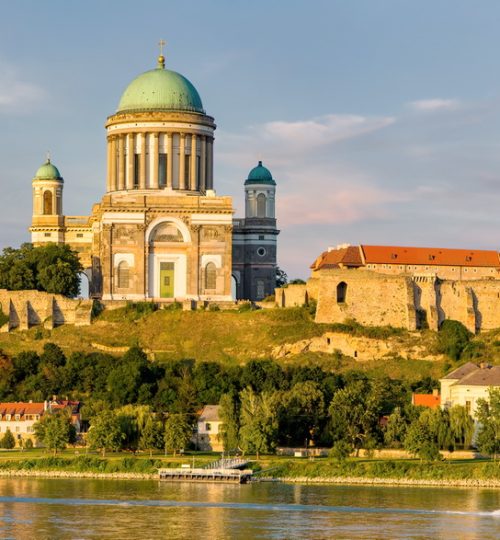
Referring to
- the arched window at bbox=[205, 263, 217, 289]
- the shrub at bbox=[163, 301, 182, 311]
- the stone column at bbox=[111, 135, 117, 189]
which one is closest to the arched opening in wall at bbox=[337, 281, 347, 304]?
the arched window at bbox=[205, 263, 217, 289]

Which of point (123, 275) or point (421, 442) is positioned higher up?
point (123, 275)

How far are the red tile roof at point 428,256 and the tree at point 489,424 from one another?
2119 centimetres

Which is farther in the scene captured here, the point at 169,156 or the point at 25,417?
the point at 169,156

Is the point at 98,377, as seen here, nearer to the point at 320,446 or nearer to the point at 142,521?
the point at 320,446

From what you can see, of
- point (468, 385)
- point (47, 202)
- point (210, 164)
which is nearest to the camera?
point (468, 385)

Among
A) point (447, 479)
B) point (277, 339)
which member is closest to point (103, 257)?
point (277, 339)

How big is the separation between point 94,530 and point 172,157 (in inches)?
1846

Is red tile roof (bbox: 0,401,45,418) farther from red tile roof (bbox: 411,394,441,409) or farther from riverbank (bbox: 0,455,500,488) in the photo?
red tile roof (bbox: 411,394,441,409)

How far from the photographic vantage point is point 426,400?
8881 centimetres

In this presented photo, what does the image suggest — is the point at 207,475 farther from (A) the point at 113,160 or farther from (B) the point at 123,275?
(A) the point at 113,160

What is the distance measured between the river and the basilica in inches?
1057

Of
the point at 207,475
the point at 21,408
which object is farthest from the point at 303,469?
the point at 21,408

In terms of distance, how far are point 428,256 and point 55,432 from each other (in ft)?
94.7

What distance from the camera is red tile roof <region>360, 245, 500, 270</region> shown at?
104 meters
